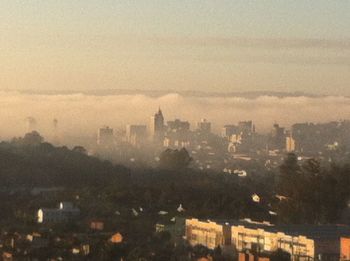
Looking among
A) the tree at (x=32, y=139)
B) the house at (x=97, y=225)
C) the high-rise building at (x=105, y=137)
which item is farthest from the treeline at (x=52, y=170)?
the high-rise building at (x=105, y=137)

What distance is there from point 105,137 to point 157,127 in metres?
4.31

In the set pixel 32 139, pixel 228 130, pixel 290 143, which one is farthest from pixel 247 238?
pixel 228 130

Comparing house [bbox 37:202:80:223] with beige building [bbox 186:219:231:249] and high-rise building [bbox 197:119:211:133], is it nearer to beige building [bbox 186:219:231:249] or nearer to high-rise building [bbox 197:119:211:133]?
beige building [bbox 186:219:231:249]

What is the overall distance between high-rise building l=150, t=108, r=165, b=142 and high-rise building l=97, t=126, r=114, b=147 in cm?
300

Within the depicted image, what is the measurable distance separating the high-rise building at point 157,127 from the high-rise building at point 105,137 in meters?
3.00

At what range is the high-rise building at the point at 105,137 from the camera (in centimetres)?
8565

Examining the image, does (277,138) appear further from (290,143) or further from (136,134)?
(136,134)

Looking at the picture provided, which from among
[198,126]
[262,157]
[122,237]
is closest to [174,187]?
[122,237]

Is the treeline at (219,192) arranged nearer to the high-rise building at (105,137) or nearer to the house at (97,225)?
the house at (97,225)

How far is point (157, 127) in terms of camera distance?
89812 mm

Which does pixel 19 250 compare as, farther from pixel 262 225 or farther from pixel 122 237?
pixel 262 225

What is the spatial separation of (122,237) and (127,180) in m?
19.0

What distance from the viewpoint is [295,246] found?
24953mm

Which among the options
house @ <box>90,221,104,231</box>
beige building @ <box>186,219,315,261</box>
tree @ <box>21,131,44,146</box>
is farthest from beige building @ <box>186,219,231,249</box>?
tree @ <box>21,131,44,146</box>
